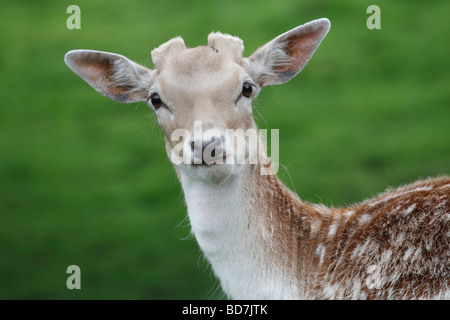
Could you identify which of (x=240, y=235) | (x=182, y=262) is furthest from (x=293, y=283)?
(x=182, y=262)

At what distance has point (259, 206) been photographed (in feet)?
17.7

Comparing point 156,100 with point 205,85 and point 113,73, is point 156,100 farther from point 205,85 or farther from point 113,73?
point 113,73

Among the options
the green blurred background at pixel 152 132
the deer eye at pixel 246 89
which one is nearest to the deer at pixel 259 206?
the deer eye at pixel 246 89

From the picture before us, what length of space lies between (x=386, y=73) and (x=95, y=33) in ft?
14.7

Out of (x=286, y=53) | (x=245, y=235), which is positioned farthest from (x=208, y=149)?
(x=286, y=53)

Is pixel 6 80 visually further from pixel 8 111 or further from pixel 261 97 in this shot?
pixel 261 97

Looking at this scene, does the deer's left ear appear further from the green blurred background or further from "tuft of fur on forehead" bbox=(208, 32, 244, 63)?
the green blurred background

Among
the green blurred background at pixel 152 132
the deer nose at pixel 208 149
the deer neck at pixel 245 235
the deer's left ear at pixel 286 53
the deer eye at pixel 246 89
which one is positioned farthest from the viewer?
the green blurred background at pixel 152 132

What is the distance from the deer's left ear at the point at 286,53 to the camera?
557 cm

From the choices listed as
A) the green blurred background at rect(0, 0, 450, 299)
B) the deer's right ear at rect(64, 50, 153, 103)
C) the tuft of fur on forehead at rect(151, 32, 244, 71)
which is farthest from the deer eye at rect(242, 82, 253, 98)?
the green blurred background at rect(0, 0, 450, 299)

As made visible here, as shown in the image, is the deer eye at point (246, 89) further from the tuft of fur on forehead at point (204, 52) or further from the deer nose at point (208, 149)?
the deer nose at point (208, 149)

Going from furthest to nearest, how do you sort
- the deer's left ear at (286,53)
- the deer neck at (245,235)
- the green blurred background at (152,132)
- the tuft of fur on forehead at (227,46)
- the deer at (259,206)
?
the green blurred background at (152,132), the deer's left ear at (286,53), the tuft of fur on forehead at (227,46), the deer neck at (245,235), the deer at (259,206)

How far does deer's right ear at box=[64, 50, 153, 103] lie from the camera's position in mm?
5598
